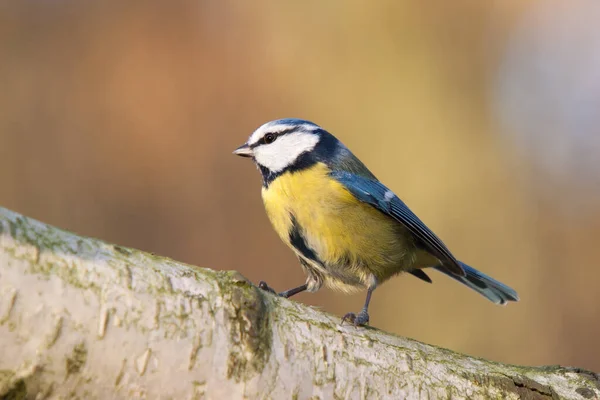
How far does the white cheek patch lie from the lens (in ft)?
7.63

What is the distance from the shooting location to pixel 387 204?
7.47 ft

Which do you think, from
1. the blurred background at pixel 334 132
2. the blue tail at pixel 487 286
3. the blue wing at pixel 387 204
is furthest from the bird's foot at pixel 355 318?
the blurred background at pixel 334 132

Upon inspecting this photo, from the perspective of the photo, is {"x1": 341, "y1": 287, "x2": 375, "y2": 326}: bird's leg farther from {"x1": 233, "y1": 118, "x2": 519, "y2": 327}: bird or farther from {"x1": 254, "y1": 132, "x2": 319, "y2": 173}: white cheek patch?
{"x1": 254, "y1": 132, "x2": 319, "y2": 173}: white cheek patch

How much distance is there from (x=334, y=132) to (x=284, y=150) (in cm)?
248

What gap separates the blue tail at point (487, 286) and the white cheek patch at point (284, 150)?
88cm

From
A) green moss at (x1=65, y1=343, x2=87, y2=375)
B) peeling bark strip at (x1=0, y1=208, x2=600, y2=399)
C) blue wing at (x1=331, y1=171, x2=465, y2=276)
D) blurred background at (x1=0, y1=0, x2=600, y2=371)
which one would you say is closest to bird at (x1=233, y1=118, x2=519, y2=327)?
blue wing at (x1=331, y1=171, x2=465, y2=276)

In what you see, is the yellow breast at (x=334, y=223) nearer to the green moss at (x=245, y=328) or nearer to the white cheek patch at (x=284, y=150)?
the white cheek patch at (x=284, y=150)

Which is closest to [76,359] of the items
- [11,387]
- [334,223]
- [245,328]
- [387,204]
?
[11,387]

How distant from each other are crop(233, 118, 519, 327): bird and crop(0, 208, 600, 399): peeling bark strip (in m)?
0.69

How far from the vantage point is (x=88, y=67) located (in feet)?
15.7

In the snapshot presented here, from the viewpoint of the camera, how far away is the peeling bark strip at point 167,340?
36.0 inches

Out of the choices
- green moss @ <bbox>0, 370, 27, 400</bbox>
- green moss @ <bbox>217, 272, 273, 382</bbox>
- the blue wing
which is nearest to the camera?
green moss @ <bbox>0, 370, 27, 400</bbox>

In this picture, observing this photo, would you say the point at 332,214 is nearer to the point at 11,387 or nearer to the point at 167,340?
the point at 167,340

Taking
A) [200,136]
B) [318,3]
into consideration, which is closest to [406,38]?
[318,3]
